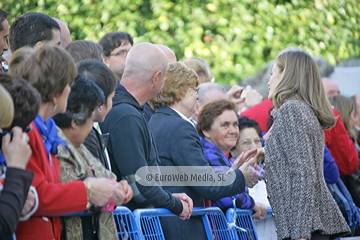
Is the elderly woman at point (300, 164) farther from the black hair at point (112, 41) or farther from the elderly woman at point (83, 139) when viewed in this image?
the black hair at point (112, 41)

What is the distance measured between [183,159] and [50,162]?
1.53 metres

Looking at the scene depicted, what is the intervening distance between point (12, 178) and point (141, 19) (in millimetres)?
9636

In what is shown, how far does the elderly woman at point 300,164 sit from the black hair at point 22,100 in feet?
7.50

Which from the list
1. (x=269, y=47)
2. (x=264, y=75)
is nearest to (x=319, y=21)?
(x=269, y=47)

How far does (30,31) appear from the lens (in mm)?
4531

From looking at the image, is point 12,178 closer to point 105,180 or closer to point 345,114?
point 105,180

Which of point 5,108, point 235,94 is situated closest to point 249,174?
point 5,108

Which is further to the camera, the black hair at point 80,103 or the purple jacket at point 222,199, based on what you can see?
the purple jacket at point 222,199

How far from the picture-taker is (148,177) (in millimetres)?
3822

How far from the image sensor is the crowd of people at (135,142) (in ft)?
9.37

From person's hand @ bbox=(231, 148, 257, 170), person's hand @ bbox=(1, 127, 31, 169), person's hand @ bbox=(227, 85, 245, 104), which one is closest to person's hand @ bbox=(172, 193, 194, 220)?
person's hand @ bbox=(231, 148, 257, 170)

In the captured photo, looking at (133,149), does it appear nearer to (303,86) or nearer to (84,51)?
(84,51)

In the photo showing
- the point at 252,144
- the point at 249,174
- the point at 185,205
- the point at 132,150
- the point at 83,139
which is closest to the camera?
the point at 83,139

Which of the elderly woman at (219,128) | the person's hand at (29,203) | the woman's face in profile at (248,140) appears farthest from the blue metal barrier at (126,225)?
the woman's face in profile at (248,140)
